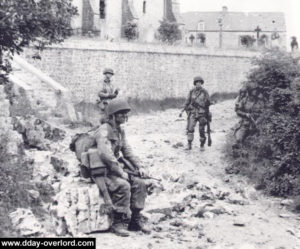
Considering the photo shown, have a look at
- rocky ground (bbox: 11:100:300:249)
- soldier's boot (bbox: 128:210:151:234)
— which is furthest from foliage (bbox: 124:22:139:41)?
soldier's boot (bbox: 128:210:151:234)

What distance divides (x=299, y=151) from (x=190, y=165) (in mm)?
2587

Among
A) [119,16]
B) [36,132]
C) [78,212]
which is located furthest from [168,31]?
[78,212]

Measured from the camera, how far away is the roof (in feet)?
186

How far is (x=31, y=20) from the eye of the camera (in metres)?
7.78

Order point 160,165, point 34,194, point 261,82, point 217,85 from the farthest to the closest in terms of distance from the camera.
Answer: point 217,85
point 261,82
point 160,165
point 34,194

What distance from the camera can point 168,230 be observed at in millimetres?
7641

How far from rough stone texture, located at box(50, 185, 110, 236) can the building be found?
50448 millimetres

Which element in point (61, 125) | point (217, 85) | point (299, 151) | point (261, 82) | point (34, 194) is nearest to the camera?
point (34, 194)

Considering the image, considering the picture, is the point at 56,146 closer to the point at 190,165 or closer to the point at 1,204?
the point at 190,165

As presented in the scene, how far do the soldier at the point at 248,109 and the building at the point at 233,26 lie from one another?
145 feet

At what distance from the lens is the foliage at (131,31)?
33.0 metres

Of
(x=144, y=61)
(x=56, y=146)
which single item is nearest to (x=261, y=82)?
(x=56, y=146)

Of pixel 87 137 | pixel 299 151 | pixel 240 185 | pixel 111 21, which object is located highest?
pixel 111 21

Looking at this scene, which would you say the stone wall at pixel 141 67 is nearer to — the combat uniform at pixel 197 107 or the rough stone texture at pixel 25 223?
the combat uniform at pixel 197 107
